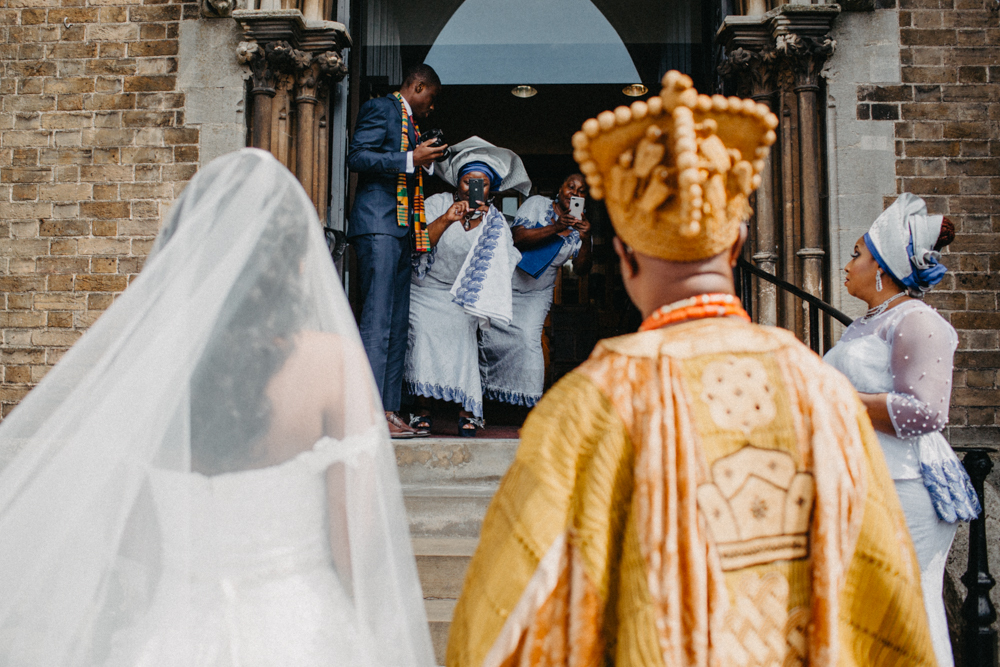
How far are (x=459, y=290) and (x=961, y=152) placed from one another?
3.67 meters

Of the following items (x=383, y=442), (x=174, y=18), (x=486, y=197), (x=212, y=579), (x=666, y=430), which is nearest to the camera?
(x=666, y=430)

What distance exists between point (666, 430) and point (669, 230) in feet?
1.17

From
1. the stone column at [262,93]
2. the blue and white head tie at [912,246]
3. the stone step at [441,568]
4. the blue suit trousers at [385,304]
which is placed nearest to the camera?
the blue and white head tie at [912,246]

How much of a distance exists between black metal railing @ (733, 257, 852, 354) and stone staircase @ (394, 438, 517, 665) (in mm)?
1890

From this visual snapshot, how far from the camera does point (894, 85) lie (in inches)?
199

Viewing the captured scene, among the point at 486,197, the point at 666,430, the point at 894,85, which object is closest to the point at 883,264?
the point at 666,430

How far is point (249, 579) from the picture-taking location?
146 centimetres

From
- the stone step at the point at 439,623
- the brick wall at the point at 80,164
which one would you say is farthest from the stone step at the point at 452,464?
the brick wall at the point at 80,164

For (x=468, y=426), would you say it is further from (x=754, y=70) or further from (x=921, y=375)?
(x=754, y=70)

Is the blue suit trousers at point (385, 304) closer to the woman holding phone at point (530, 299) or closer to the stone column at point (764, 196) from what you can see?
the woman holding phone at point (530, 299)

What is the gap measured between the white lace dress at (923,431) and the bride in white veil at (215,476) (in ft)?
5.36

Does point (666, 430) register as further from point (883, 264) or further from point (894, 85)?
point (894, 85)

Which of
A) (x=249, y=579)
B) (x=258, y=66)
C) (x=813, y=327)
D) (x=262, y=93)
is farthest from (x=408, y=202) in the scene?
(x=249, y=579)

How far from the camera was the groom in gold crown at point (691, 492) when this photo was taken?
3.79 feet
